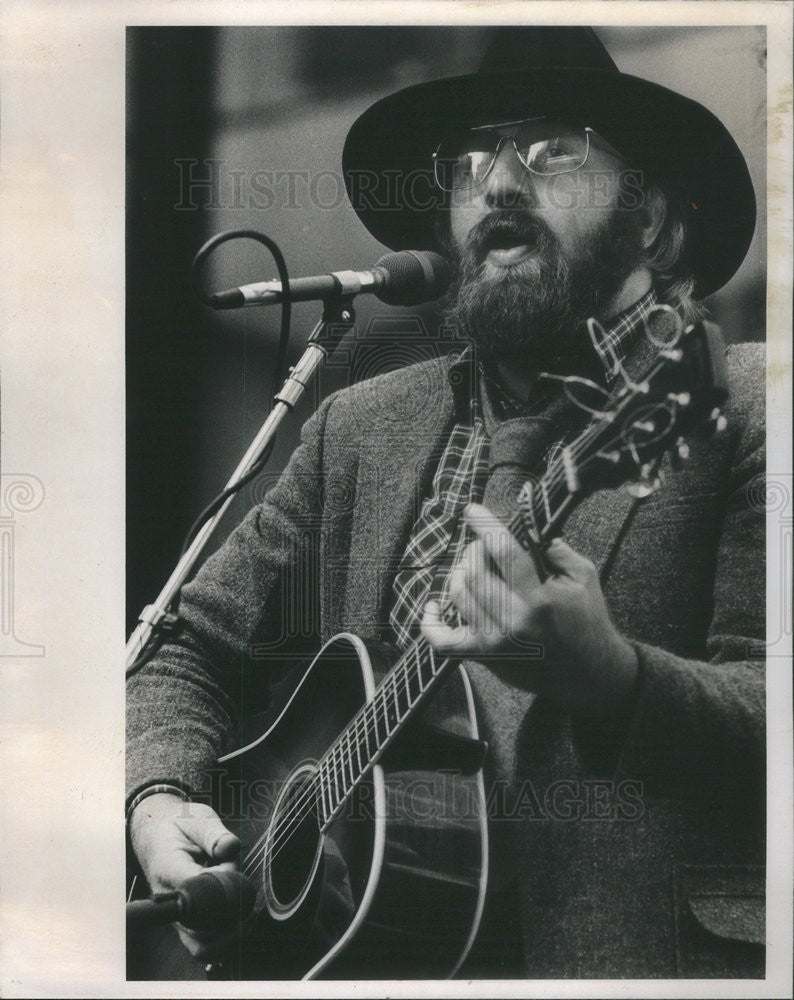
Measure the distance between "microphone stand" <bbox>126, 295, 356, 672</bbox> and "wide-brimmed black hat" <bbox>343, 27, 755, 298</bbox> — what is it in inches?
9.1

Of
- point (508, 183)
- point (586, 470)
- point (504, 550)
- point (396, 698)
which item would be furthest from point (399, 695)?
point (508, 183)

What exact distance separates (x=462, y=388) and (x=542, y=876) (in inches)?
45.4

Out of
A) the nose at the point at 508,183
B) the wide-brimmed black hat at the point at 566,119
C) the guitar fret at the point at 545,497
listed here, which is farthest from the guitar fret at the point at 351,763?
the nose at the point at 508,183

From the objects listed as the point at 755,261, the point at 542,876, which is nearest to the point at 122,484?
the point at 542,876

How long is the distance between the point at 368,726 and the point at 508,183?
4.29ft

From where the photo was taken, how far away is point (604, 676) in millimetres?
2387

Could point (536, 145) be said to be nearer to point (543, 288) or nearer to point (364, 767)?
point (543, 288)

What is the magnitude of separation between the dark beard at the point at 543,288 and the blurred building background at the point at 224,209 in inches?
11.1

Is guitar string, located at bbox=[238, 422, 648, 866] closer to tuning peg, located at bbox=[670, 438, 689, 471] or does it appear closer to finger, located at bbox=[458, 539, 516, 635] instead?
finger, located at bbox=[458, 539, 516, 635]

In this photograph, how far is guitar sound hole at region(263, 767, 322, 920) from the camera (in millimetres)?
2414

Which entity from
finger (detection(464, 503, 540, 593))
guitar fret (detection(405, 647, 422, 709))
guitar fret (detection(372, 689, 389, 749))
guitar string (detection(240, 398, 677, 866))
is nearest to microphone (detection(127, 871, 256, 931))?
guitar string (detection(240, 398, 677, 866))

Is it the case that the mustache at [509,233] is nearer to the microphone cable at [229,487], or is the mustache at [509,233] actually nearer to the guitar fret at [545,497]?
the microphone cable at [229,487]

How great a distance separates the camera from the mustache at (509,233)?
2523 mm

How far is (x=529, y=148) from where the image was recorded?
2.54 m
